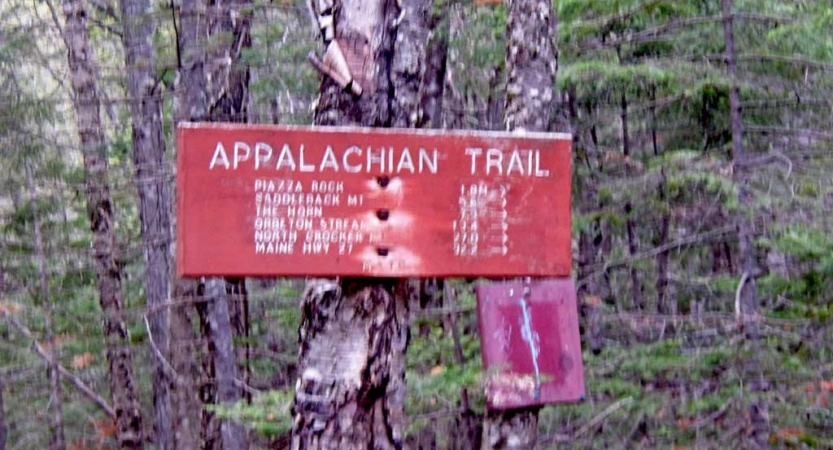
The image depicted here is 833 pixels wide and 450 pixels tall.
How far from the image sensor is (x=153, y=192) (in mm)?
10539

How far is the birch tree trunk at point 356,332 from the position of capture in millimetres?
2783

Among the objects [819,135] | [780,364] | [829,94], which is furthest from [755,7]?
[780,364]

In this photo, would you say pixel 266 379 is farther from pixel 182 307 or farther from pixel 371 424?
pixel 371 424

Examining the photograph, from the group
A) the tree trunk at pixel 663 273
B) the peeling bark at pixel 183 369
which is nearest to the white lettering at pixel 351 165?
the peeling bark at pixel 183 369

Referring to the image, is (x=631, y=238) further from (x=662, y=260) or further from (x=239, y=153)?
(x=239, y=153)

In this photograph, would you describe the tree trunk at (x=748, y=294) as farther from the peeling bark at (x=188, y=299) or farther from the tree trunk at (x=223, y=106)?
the peeling bark at (x=188, y=299)

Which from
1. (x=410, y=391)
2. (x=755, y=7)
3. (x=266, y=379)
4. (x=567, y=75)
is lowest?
(x=266, y=379)

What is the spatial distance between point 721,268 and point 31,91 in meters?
8.18

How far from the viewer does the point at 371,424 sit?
282 centimetres

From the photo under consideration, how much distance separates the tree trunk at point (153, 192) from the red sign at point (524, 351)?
522 centimetres

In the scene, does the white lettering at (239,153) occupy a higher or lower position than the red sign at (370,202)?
higher

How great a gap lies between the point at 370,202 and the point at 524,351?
8.74ft

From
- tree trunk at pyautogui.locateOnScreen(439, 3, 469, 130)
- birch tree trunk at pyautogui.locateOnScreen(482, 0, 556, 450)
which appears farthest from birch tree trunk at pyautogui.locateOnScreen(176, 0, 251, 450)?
birch tree trunk at pyautogui.locateOnScreen(482, 0, 556, 450)

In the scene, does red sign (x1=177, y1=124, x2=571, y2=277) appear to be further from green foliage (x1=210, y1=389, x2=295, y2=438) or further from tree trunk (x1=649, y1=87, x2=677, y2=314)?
tree trunk (x1=649, y1=87, x2=677, y2=314)
